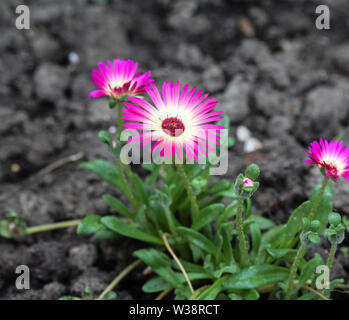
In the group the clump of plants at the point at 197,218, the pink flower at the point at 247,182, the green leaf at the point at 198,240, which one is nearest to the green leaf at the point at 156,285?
the clump of plants at the point at 197,218

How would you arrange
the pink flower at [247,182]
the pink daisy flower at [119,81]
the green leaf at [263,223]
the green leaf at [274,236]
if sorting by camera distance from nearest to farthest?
the pink flower at [247,182], the pink daisy flower at [119,81], the green leaf at [274,236], the green leaf at [263,223]

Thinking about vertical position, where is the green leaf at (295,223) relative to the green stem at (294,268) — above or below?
above

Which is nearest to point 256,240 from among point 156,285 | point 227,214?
point 227,214

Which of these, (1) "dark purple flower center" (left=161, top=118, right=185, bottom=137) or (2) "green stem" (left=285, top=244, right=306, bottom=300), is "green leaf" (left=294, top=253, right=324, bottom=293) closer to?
(2) "green stem" (left=285, top=244, right=306, bottom=300)

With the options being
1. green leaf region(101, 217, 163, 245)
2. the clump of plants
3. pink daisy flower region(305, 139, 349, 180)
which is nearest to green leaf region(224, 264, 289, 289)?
the clump of plants

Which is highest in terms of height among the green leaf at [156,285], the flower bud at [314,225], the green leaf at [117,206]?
the green leaf at [117,206]

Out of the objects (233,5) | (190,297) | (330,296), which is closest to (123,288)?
(190,297)

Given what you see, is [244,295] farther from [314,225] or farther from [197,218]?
[314,225]

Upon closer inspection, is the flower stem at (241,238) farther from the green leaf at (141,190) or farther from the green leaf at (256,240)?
the green leaf at (141,190)
